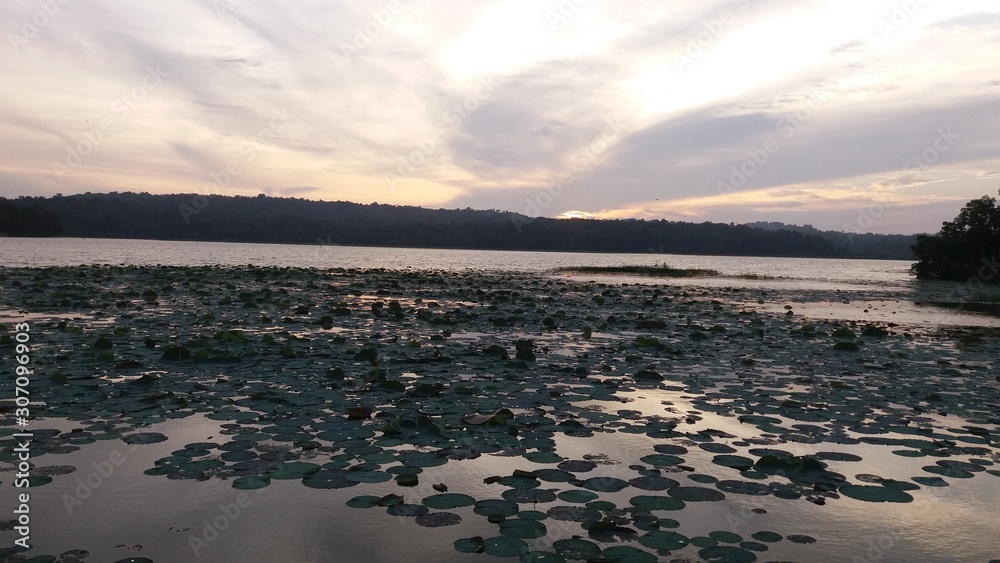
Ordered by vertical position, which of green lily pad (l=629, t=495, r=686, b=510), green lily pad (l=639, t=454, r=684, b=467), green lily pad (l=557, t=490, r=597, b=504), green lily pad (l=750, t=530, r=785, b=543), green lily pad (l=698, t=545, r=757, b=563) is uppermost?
green lily pad (l=557, t=490, r=597, b=504)

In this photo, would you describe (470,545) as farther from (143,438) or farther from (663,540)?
(143,438)

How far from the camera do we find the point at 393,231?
5837 inches

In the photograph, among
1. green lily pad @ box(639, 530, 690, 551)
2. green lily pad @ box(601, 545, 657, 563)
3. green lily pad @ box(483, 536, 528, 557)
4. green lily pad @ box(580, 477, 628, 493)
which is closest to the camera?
green lily pad @ box(601, 545, 657, 563)

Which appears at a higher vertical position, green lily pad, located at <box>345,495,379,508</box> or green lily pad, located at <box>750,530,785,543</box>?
green lily pad, located at <box>345,495,379,508</box>

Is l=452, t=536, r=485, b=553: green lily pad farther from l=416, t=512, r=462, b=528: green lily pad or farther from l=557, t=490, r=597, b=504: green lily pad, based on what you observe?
l=557, t=490, r=597, b=504: green lily pad

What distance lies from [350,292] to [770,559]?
22561mm

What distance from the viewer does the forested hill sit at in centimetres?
13300

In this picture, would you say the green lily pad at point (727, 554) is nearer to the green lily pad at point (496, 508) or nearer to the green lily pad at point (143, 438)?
the green lily pad at point (496, 508)

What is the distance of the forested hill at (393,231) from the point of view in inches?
5236

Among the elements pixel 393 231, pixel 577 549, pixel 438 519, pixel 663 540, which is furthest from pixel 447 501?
pixel 393 231

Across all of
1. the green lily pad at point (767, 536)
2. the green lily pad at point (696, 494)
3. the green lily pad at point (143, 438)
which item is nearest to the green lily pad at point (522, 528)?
the green lily pad at point (696, 494)

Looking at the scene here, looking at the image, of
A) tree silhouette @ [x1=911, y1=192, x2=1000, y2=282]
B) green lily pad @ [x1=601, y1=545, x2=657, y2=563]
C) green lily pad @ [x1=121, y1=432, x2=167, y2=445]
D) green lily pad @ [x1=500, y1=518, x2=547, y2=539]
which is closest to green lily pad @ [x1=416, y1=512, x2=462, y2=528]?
green lily pad @ [x1=500, y1=518, x2=547, y2=539]

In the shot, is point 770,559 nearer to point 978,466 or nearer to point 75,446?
point 978,466

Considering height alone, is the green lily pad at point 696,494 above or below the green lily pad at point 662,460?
above
